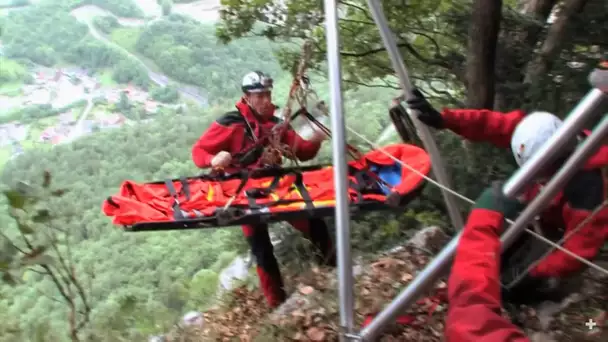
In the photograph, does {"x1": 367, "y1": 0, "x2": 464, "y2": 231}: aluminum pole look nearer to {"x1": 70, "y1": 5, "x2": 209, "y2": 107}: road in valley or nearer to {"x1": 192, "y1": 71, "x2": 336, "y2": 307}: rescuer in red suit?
{"x1": 192, "y1": 71, "x2": 336, "y2": 307}: rescuer in red suit

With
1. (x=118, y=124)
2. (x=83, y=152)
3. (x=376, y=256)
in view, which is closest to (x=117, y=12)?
(x=118, y=124)

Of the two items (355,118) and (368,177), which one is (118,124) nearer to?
(355,118)

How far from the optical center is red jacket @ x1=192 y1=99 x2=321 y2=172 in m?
2.84

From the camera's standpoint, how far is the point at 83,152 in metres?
6.32

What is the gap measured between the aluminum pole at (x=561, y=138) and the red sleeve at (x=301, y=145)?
1810 mm

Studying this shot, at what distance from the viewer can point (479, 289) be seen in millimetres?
1102

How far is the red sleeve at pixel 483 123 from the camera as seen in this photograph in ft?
7.15

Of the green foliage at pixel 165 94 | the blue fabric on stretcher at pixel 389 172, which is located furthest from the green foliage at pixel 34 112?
the blue fabric on stretcher at pixel 389 172

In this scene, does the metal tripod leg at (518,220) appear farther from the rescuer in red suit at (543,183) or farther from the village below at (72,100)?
the village below at (72,100)

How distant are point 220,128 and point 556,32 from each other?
6.37ft

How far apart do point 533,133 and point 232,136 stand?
1606mm

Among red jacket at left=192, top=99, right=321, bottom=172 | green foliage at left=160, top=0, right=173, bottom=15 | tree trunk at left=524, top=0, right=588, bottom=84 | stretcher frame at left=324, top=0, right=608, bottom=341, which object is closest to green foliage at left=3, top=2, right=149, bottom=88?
green foliage at left=160, top=0, right=173, bottom=15

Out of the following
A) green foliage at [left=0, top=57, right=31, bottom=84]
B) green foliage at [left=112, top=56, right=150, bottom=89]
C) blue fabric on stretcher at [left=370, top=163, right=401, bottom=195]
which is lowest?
green foliage at [left=0, top=57, right=31, bottom=84]

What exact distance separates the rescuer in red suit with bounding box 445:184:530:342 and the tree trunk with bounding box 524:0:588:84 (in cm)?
203
